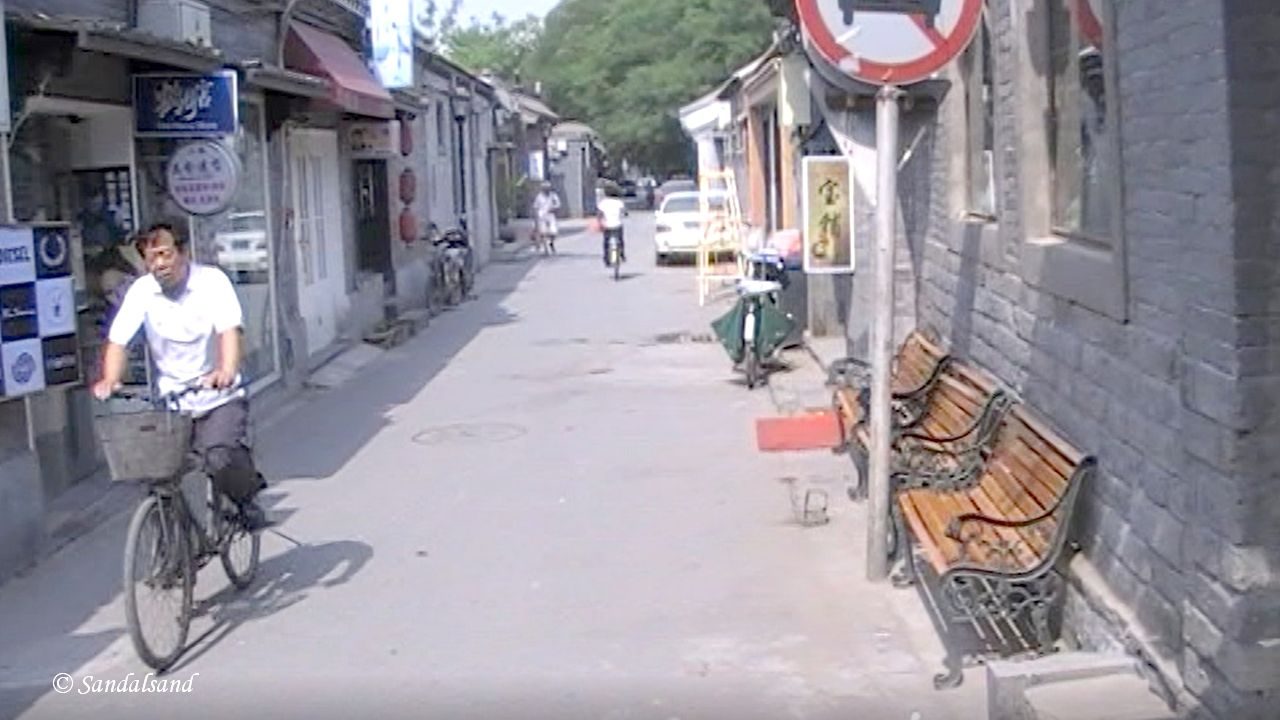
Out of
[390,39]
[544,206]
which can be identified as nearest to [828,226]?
[390,39]

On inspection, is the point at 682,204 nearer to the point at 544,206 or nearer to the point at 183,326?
the point at 544,206

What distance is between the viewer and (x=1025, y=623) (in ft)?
20.7

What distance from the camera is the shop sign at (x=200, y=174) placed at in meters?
11.7

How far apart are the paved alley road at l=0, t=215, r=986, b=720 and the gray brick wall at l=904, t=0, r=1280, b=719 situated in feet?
3.42

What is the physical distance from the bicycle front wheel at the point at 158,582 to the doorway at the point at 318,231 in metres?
9.64

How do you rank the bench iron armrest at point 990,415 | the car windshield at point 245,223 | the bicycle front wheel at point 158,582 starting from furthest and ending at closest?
1. the car windshield at point 245,223
2. the bench iron armrest at point 990,415
3. the bicycle front wheel at point 158,582

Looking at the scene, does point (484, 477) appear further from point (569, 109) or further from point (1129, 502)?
point (569, 109)

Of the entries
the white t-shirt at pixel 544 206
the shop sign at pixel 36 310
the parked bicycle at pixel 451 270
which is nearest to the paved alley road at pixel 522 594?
the shop sign at pixel 36 310

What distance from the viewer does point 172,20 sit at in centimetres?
1181

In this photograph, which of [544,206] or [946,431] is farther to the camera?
[544,206]

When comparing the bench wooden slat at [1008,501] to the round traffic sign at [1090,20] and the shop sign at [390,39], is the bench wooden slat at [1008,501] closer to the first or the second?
the round traffic sign at [1090,20]

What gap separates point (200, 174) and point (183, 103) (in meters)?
0.52

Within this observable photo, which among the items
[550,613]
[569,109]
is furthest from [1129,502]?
[569,109]

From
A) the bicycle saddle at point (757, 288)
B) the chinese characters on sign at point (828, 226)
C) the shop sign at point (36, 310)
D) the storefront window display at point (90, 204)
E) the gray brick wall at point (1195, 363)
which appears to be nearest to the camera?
the gray brick wall at point (1195, 363)
